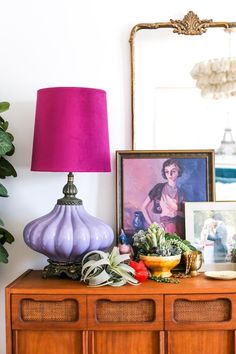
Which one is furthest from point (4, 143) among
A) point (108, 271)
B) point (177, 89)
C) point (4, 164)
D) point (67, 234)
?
point (177, 89)

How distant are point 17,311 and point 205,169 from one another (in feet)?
3.35

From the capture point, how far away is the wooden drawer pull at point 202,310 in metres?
1.96

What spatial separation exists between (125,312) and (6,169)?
2.73ft

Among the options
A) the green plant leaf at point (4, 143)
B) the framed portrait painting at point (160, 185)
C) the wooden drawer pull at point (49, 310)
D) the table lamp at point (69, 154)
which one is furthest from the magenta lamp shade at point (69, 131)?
the wooden drawer pull at point (49, 310)

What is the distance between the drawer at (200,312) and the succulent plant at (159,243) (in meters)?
0.22

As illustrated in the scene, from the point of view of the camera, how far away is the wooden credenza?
6.40 feet

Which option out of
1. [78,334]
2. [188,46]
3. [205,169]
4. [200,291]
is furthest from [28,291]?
[188,46]

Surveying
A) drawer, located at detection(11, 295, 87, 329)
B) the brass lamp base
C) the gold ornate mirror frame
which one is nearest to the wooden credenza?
drawer, located at detection(11, 295, 87, 329)

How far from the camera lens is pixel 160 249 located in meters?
2.11

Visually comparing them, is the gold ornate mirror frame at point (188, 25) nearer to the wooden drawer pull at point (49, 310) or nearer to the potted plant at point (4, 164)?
the potted plant at point (4, 164)

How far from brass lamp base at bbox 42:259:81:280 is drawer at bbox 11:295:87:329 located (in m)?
0.16

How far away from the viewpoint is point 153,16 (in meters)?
2.38

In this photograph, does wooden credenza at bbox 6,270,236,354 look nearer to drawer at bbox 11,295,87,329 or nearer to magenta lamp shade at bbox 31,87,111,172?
drawer at bbox 11,295,87,329

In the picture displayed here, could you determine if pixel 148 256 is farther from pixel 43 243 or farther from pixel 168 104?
pixel 168 104
